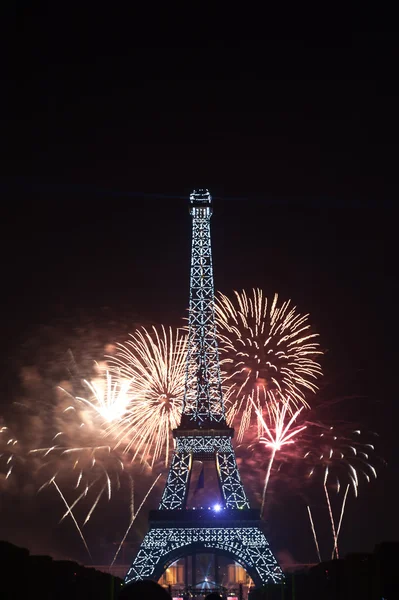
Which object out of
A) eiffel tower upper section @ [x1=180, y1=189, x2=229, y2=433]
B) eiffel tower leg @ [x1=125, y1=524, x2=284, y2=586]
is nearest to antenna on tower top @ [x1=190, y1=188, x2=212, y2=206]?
eiffel tower upper section @ [x1=180, y1=189, x2=229, y2=433]

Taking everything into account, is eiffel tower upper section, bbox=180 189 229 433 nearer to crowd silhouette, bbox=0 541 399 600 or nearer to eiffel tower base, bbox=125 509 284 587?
eiffel tower base, bbox=125 509 284 587

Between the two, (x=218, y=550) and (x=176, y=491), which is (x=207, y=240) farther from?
(x=218, y=550)

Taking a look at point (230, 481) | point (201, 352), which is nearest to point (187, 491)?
point (230, 481)

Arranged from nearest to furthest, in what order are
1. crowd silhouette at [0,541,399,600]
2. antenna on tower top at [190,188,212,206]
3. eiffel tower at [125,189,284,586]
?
crowd silhouette at [0,541,399,600], eiffel tower at [125,189,284,586], antenna on tower top at [190,188,212,206]

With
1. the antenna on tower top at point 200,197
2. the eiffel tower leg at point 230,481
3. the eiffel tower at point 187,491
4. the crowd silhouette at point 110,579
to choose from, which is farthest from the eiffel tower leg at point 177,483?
the antenna on tower top at point 200,197

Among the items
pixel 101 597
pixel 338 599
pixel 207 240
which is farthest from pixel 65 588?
pixel 207 240

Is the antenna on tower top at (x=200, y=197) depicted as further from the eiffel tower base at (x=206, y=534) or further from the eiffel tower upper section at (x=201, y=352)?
the eiffel tower base at (x=206, y=534)

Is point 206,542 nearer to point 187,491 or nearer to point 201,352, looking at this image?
point 187,491

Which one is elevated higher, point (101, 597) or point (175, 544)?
point (175, 544)
